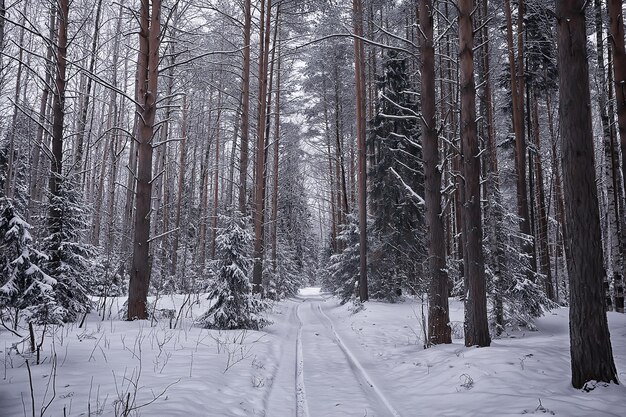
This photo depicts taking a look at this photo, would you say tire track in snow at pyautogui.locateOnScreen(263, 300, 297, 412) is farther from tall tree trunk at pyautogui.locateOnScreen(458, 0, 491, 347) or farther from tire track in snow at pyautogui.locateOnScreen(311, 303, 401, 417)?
tall tree trunk at pyautogui.locateOnScreen(458, 0, 491, 347)

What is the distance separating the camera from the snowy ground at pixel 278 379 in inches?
152

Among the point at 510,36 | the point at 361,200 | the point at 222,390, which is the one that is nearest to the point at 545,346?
the point at 222,390

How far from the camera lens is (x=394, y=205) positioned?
17562 mm

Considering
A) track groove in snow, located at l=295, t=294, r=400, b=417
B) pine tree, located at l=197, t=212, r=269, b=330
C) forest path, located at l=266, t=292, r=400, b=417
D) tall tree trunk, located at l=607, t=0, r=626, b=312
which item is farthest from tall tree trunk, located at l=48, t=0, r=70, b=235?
tall tree trunk, located at l=607, t=0, r=626, b=312

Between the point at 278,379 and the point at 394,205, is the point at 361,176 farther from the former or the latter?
the point at 278,379

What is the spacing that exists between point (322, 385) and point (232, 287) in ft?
16.1

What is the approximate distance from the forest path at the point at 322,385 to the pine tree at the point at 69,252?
16.3 ft

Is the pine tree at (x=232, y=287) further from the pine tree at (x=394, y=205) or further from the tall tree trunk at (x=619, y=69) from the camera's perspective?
the tall tree trunk at (x=619, y=69)

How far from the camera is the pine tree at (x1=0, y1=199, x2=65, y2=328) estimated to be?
5.75 metres

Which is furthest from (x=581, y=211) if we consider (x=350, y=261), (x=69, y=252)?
(x=350, y=261)

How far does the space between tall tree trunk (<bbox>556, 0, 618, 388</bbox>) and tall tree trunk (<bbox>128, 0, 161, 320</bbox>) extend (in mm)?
7926

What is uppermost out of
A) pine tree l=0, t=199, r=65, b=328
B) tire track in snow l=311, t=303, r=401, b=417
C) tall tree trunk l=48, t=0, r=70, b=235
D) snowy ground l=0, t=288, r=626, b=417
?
A: tall tree trunk l=48, t=0, r=70, b=235

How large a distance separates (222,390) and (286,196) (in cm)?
2938

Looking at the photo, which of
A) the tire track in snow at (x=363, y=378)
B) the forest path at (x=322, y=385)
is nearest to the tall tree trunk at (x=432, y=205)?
the tire track in snow at (x=363, y=378)
